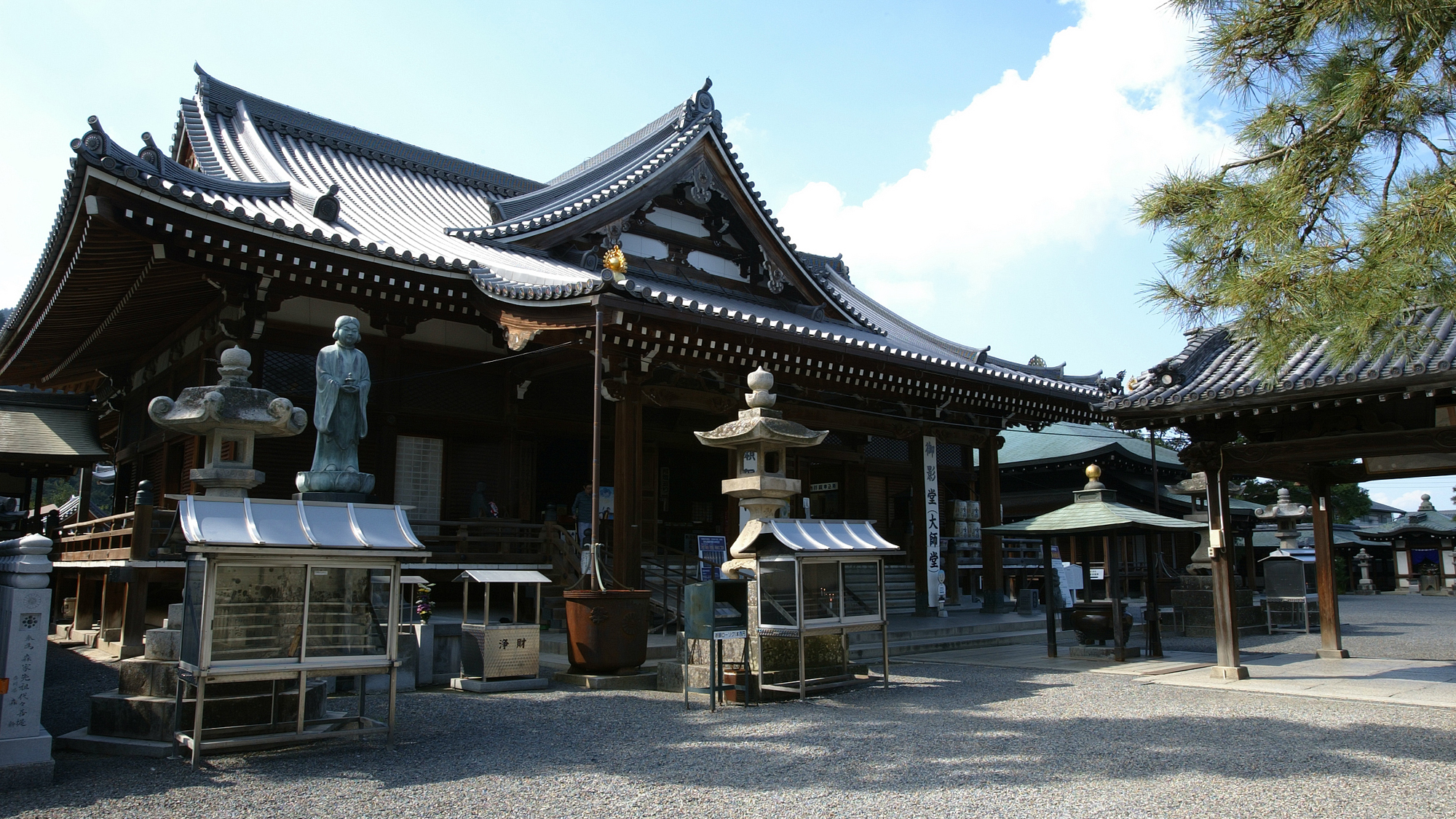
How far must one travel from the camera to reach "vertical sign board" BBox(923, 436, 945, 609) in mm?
14969

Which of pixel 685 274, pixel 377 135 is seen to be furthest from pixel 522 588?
pixel 377 135

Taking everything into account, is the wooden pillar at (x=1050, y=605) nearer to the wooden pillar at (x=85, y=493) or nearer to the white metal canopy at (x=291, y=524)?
the white metal canopy at (x=291, y=524)

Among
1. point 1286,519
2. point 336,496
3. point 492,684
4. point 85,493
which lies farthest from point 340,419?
point 1286,519

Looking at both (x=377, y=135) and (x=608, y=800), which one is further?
(x=377, y=135)

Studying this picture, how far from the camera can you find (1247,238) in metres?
6.38

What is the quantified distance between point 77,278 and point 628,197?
7.24m

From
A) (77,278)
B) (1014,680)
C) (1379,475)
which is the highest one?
(77,278)

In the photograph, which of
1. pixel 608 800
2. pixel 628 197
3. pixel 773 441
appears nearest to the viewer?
pixel 608 800

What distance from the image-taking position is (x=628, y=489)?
11172 mm

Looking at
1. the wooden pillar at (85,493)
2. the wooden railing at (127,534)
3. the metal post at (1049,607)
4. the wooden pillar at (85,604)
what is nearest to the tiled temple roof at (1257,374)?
the metal post at (1049,607)

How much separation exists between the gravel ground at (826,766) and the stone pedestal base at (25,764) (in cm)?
11

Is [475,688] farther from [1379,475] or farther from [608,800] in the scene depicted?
[1379,475]

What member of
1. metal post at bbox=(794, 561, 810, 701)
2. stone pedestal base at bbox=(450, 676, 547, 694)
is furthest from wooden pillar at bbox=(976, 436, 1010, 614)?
stone pedestal base at bbox=(450, 676, 547, 694)

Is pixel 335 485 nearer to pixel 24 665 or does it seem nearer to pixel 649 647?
pixel 24 665
